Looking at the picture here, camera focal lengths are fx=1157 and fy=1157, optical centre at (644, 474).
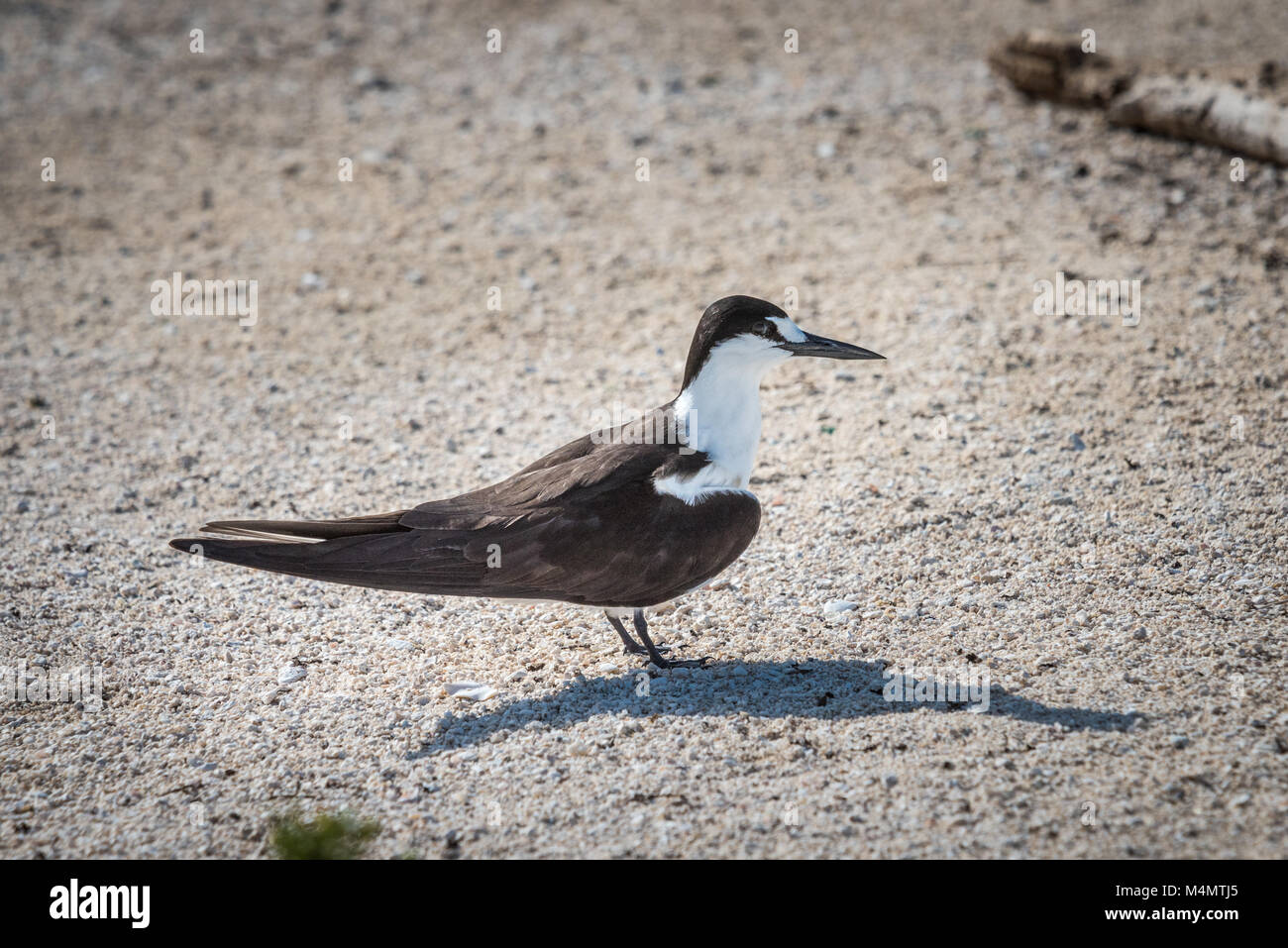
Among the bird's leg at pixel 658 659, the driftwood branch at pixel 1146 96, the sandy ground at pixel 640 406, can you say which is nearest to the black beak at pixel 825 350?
the sandy ground at pixel 640 406

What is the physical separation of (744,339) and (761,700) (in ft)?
5.14

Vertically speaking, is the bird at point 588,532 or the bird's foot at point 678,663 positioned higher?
the bird at point 588,532

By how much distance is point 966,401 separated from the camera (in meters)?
6.83

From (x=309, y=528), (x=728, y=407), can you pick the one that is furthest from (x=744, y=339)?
(x=309, y=528)

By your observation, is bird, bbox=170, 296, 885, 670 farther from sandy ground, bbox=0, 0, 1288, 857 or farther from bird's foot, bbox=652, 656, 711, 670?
sandy ground, bbox=0, 0, 1288, 857

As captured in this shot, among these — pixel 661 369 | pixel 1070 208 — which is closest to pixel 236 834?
pixel 661 369

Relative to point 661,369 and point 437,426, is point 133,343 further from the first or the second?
point 661,369

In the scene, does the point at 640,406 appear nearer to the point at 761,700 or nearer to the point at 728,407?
the point at 728,407

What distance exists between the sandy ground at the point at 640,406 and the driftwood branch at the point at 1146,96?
19cm

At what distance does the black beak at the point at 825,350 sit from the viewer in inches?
203

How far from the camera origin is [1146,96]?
9188 mm

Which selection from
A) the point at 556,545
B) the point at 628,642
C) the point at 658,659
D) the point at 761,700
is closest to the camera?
the point at 761,700

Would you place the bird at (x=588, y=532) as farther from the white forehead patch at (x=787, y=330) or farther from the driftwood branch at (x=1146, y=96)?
the driftwood branch at (x=1146, y=96)

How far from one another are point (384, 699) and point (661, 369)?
135 inches
